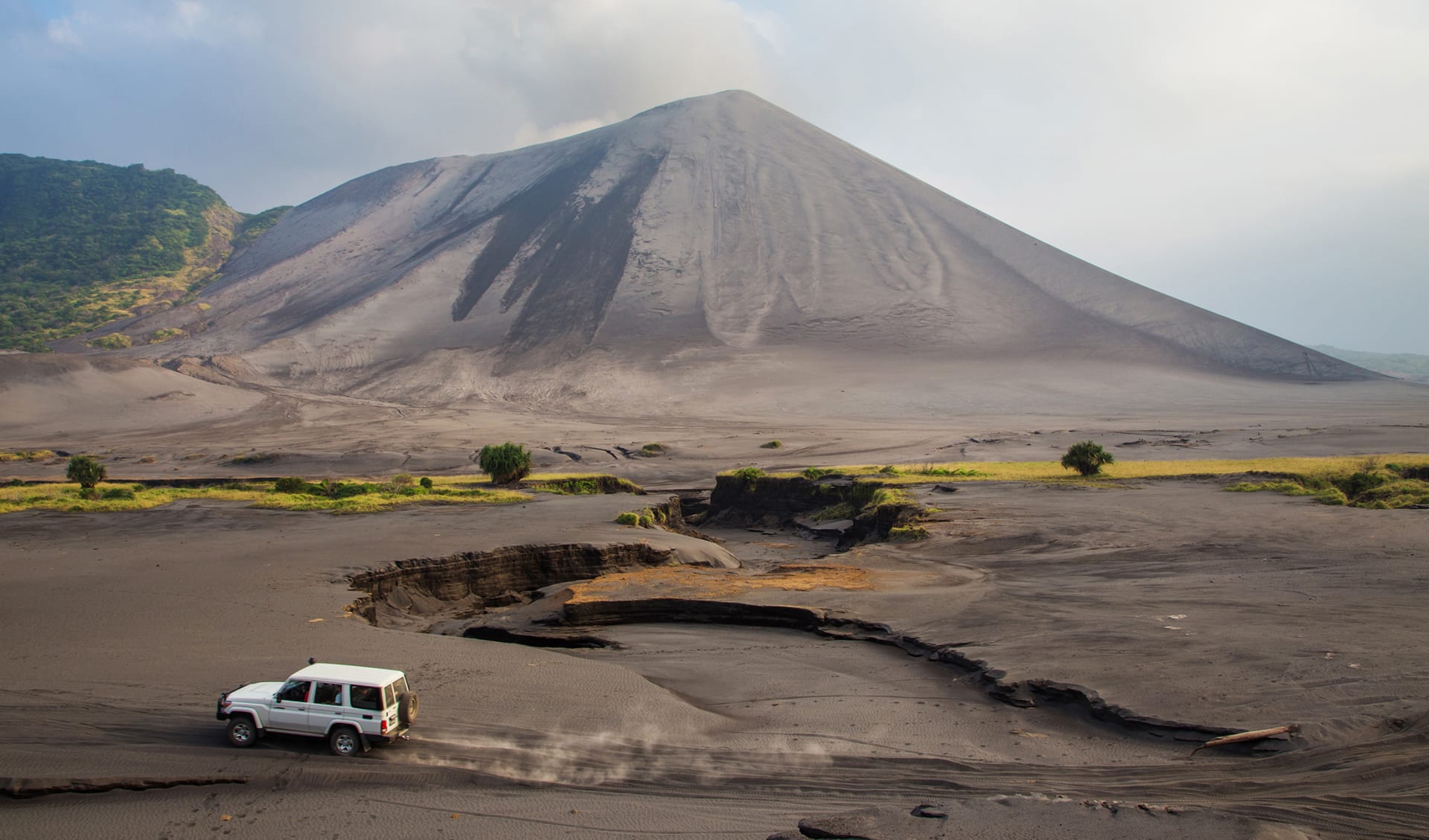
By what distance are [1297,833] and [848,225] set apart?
389 feet

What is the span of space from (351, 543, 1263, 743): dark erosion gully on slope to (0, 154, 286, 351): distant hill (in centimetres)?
10846

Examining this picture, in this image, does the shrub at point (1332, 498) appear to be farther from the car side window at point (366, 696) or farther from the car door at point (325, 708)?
the car door at point (325, 708)

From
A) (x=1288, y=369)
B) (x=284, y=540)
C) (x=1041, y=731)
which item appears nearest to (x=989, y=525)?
(x=1041, y=731)

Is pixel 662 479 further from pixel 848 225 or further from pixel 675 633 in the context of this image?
pixel 848 225

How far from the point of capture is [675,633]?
13711mm

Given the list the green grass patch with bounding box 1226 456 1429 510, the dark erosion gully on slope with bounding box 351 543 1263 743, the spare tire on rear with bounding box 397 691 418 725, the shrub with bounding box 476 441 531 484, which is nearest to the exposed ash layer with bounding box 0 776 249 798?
the spare tire on rear with bounding box 397 691 418 725

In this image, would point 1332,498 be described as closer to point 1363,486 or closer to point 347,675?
point 1363,486

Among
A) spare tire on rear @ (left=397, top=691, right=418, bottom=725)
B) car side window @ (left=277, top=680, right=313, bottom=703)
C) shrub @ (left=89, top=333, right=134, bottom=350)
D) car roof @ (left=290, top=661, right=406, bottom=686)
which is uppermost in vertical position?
shrub @ (left=89, top=333, right=134, bottom=350)

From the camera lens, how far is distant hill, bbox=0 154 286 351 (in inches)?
4815

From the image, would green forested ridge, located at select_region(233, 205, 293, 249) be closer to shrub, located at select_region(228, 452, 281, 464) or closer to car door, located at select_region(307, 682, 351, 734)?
shrub, located at select_region(228, 452, 281, 464)

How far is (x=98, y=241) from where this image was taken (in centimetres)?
15400

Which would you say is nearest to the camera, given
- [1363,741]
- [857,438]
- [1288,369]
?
[1363,741]

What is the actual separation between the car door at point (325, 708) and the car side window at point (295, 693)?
0.09 metres

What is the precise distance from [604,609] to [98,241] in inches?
7162
